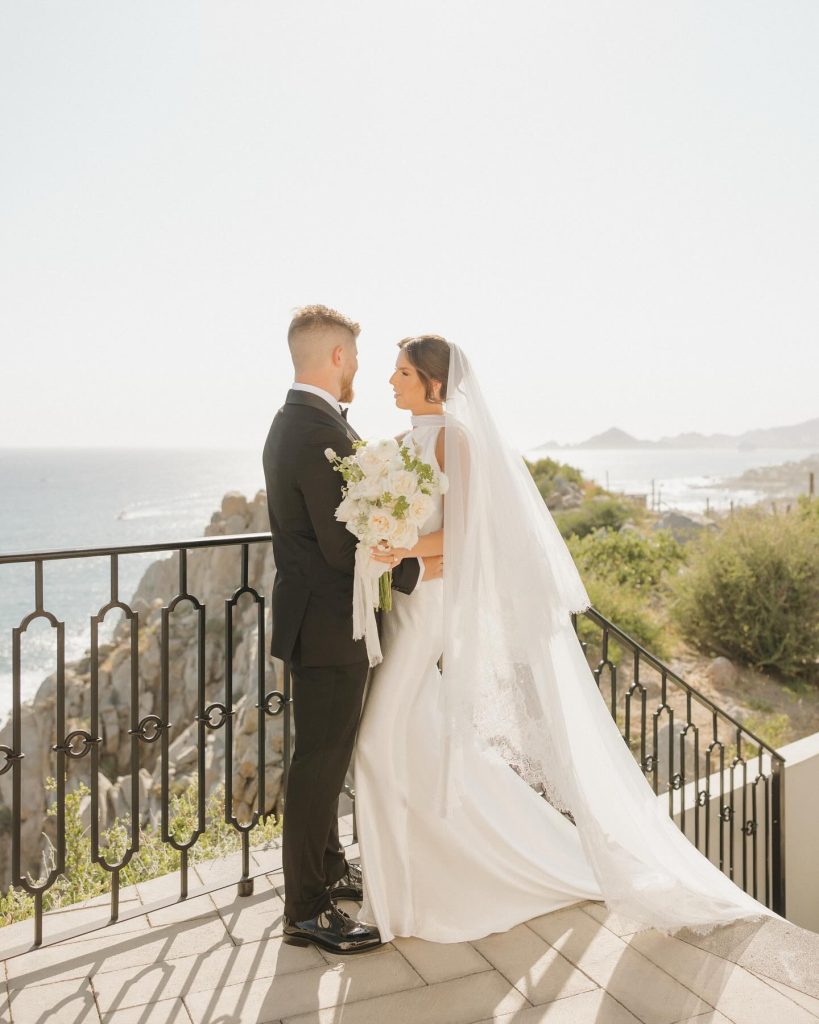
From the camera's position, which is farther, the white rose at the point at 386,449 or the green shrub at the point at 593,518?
the green shrub at the point at 593,518

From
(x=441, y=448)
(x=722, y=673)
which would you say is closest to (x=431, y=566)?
(x=441, y=448)

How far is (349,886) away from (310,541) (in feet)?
4.56

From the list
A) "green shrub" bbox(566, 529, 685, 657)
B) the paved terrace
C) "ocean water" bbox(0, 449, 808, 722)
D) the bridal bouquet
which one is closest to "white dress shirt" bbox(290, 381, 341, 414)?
the bridal bouquet

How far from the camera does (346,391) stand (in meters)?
2.62

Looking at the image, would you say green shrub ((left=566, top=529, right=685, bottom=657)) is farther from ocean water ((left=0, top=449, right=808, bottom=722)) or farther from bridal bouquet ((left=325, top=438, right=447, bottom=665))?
bridal bouquet ((left=325, top=438, right=447, bottom=665))

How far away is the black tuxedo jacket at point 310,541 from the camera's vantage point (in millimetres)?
2414

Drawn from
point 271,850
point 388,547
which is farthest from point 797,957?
point 271,850

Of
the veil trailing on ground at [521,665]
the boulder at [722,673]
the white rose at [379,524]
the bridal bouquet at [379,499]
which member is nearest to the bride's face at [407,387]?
the veil trailing on ground at [521,665]

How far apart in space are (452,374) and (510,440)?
0.31 metres

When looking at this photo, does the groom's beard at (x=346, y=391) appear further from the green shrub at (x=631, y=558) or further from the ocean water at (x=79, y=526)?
the ocean water at (x=79, y=526)

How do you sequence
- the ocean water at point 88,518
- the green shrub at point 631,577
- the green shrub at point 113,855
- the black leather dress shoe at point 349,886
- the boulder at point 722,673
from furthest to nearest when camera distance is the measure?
1. the ocean water at point 88,518
2. the green shrub at point 631,577
3. the boulder at point 722,673
4. the green shrub at point 113,855
5. the black leather dress shoe at point 349,886

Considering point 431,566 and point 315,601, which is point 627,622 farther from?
point 315,601

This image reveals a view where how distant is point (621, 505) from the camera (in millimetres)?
21016

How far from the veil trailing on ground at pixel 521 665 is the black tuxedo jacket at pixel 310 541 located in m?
0.28
